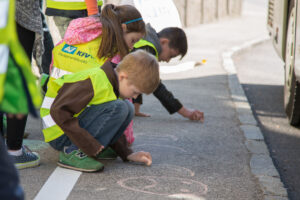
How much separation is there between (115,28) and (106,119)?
771 mm

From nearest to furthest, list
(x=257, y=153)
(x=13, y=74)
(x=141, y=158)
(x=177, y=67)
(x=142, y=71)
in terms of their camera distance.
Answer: (x=13, y=74)
(x=142, y=71)
(x=141, y=158)
(x=257, y=153)
(x=177, y=67)

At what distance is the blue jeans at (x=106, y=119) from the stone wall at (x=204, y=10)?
12.2 meters

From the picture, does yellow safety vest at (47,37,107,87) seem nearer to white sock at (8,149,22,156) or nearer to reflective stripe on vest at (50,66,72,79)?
reflective stripe on vest at (50,66,72,79)

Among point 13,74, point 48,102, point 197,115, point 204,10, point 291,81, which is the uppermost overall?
point 13,74

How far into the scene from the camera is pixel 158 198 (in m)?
2.98

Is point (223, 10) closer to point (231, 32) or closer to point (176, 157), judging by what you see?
point (231, 32)

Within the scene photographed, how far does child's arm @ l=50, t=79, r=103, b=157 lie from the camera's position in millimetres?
3096

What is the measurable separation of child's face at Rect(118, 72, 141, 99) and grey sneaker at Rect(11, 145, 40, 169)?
2.54 ft

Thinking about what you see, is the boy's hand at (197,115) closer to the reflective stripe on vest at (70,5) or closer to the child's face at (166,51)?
the child's face at (166,51)

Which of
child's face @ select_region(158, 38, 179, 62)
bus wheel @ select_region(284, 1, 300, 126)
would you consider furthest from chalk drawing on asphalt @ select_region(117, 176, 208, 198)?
bus wheel @ select_region(284, 1, 300, 126)

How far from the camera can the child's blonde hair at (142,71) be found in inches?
118

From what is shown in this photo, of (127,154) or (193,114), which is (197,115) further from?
(127,154)

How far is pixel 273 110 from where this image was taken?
617cm

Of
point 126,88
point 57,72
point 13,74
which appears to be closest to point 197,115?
point 57,72
